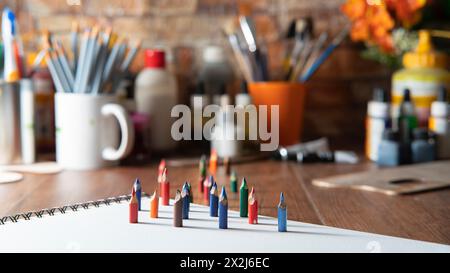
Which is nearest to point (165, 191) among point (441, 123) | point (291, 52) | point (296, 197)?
point (296, 197)

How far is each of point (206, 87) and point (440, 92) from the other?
1.51 feet

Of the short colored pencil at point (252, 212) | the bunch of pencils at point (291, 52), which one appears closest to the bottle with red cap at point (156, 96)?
the bunch of pencils at point (291, 52)

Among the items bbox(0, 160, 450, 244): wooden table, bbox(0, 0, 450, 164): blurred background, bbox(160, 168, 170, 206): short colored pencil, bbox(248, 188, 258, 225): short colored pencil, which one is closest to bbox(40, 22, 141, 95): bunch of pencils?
bbox(0, 160, 450, 244): wooden table

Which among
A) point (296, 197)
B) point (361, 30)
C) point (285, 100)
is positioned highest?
point (361, 30)

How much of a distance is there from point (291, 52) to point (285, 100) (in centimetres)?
20

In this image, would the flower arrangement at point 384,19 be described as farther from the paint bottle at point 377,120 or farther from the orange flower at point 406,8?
the paint bottle at point 377,120

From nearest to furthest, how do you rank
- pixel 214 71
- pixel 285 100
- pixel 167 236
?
pixel 167 236, pixel 285 100, pixel 214 71

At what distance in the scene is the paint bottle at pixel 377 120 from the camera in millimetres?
1054

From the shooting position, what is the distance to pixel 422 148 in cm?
103

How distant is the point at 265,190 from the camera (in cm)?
81

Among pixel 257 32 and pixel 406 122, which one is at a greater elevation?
pixel 257 32

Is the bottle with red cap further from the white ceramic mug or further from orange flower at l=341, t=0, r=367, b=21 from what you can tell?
orange flower at l=341, t=0, r=367, b=21

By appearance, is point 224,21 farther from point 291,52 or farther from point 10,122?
point 10,122

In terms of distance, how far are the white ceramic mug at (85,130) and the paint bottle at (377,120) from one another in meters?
0.42
